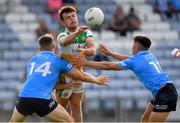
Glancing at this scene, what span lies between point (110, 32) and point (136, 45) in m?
9.32

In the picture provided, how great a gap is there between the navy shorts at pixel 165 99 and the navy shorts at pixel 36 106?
5.46ft

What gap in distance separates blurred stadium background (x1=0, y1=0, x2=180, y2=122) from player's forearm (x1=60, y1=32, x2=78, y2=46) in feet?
16.9

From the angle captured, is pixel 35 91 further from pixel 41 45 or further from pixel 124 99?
pixel 124 99

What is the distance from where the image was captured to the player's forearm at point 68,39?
12.0 metres

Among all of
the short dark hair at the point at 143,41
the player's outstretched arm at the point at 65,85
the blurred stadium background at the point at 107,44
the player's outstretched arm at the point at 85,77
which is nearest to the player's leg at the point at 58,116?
the player's outstretched arm at the point at 85,77

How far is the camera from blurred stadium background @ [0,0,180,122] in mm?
17672

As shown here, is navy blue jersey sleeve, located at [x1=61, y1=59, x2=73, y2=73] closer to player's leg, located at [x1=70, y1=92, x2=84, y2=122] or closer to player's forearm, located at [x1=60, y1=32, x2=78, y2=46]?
→ player's forearm, located at [x1=60, y1=32, x2=78, y2=46]

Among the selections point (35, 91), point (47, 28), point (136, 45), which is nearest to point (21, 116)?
point (35, 91)

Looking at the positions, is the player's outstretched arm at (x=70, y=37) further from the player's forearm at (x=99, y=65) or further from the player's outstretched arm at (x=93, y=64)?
the player's forearm at (x=99, y=65)

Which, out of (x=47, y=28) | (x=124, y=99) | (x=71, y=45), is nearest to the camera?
(x=71, y=45)

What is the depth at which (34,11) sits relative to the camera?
74.2 feet

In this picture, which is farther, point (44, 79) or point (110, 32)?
point (110, 32)

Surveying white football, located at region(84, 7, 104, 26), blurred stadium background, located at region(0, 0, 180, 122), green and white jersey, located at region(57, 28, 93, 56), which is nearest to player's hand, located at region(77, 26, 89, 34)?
white football, located at region(84, 7, 104, 26)

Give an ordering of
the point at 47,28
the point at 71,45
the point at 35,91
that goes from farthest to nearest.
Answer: the point at 47,28, the point at 71,45, the point at 35,91
